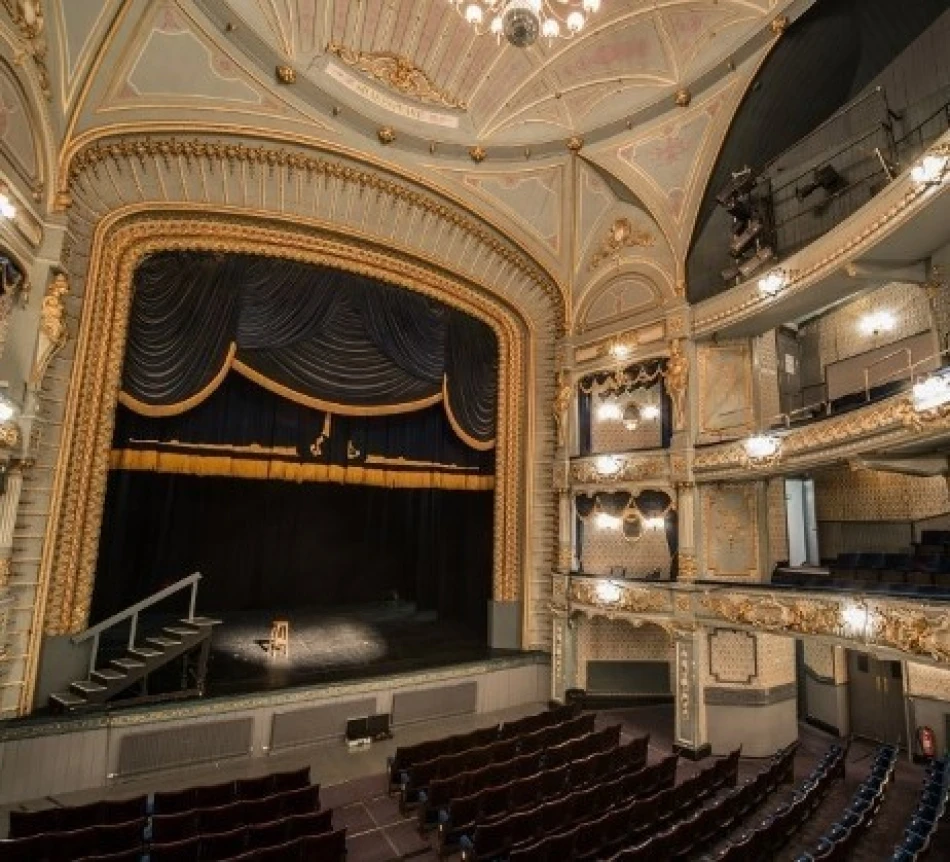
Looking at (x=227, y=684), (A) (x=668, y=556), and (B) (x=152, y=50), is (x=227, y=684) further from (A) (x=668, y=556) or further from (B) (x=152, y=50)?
(B) (x=152, y=50)

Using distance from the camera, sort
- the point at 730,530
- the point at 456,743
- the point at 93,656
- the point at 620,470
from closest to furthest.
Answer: the point at 456,743 → the point at 93,656 → the point at 730,530 → the point at 620,470

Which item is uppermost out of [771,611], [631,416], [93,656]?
[631,416]

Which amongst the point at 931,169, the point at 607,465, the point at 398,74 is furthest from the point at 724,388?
the point at 398,74

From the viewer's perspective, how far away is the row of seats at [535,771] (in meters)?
6.72

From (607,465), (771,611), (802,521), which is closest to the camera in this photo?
(771,611)

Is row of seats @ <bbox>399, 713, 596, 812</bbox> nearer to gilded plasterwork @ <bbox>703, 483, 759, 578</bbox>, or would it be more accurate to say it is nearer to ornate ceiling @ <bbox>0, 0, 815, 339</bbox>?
gilded plasterwork @ <bbox>703, 483, 759, 578</bbox>

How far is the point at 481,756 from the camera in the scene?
771 centimetres

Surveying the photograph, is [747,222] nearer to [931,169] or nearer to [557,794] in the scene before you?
[931,169]

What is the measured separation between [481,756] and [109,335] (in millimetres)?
8352

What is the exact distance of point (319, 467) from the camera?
11.6m

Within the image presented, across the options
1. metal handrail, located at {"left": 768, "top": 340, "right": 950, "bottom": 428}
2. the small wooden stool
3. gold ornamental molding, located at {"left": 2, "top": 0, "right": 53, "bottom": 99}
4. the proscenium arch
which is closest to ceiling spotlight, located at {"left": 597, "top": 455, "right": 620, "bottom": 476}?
the proscenium arch

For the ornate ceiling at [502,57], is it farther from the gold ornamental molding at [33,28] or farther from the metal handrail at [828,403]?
the metal handrail at [828,403]

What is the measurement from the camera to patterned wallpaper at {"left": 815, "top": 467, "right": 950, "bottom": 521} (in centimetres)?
1039

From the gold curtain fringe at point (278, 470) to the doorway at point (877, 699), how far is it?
8.59m
